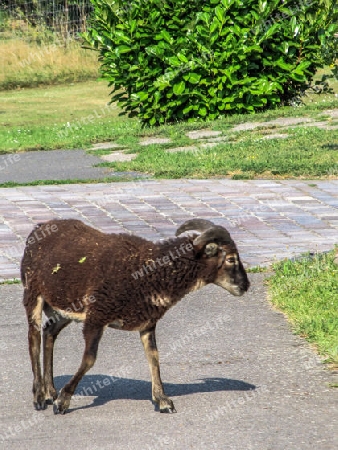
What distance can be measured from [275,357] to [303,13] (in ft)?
44.5

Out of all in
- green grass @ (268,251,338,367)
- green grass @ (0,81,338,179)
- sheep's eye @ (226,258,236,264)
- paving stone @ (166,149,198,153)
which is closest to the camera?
sheep's eye @ (226,258,236,264)

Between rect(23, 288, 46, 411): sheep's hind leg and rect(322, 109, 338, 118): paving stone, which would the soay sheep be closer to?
rect(23, 288, 46, 411): sheep's hind leg

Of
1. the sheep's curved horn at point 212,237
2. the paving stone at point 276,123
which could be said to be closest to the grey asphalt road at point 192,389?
the sheep's curved horn at point 212,237

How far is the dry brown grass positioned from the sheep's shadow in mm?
24166

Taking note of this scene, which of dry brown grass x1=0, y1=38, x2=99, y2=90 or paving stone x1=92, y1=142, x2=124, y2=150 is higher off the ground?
paving stone x1=92, y1=142, x2=124, y2=150

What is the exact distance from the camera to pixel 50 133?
19.9 meters

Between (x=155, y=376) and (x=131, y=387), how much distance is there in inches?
21.6

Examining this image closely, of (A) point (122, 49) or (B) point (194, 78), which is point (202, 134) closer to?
(B) point (194, 78)

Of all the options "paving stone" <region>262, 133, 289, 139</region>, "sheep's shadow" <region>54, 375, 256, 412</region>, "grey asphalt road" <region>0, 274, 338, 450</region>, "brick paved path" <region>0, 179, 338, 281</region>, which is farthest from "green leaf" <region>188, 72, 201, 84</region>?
"sheep's shadow" <region>54, 375, 256, 412</region>

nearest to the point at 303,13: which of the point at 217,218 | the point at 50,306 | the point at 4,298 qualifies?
the point at 217,218

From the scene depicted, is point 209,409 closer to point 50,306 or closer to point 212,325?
point 50,306

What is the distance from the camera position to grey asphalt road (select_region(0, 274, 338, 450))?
17.5 ft

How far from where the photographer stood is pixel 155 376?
5793 mm

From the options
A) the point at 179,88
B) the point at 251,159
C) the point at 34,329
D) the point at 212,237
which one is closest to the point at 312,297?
the point at 212,237
